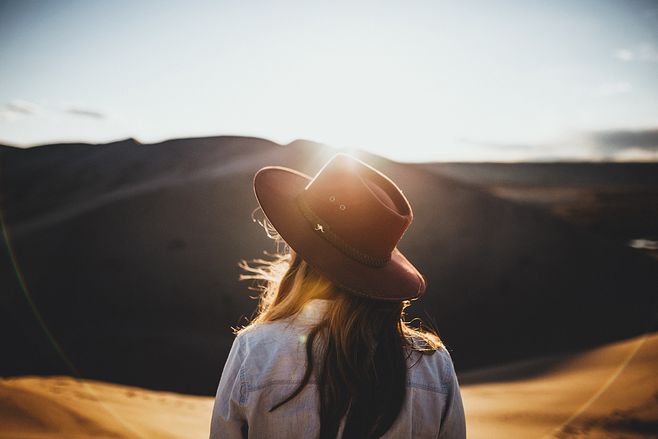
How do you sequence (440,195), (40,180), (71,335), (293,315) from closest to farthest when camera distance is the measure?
(293,315), (71,335), (440,195), (40,180)

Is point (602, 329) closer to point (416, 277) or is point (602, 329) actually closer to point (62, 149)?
point (416, 277)

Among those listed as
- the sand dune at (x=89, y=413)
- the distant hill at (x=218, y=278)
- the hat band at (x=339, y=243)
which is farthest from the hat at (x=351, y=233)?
the distant hill at (x=218, y=278)

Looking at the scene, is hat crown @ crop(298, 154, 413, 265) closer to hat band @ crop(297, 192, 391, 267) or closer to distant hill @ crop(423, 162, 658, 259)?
hat band @ crop(297, 192, 391, 267)

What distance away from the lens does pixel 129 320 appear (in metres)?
13.0

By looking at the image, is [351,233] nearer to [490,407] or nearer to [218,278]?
[490,407]

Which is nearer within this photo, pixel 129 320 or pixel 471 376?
pixel 471 376

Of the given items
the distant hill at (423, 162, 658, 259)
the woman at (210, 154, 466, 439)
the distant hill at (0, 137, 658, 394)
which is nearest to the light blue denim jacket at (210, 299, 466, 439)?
the woman at (210, 154, 466, 439)

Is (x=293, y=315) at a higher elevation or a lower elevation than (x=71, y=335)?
higher

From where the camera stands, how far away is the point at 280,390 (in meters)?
1.25

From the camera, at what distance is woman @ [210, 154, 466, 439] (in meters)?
1.25

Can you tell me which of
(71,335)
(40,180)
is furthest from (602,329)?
(40,180)

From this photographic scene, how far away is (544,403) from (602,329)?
10246mm

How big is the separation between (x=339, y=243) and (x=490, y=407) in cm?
552

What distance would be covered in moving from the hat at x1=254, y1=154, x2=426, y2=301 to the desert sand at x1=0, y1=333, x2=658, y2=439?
3.55 m
